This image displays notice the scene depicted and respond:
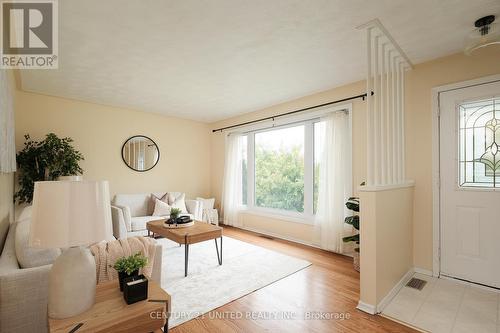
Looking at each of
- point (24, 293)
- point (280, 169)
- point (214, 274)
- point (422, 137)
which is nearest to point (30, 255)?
point (24, 293)

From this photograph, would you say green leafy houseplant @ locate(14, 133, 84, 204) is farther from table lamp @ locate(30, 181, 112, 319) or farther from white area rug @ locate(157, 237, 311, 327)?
table lamp @ locate(30, 181, 112, 319)

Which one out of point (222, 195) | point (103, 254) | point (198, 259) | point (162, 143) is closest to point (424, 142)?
point (198, 259)

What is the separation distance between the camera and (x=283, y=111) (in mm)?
4539

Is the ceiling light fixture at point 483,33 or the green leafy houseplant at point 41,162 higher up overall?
the ceiling light fixture at point 483,33

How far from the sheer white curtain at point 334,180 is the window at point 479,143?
51.0 inches

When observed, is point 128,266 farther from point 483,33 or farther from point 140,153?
point 140,153

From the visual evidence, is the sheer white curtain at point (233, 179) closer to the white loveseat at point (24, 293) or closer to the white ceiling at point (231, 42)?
the white ceiling at point (231, 42)

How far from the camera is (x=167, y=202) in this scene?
4.76 meters

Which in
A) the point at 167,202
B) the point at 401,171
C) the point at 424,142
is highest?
the point at 424,142

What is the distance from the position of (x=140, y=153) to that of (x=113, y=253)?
142 inches

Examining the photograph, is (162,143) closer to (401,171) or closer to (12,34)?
(12,34)

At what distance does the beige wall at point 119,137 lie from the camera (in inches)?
159

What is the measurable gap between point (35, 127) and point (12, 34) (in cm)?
229

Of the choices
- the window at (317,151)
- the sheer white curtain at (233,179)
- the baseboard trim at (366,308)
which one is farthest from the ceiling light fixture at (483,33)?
the sheer white curtain at (233,179)
